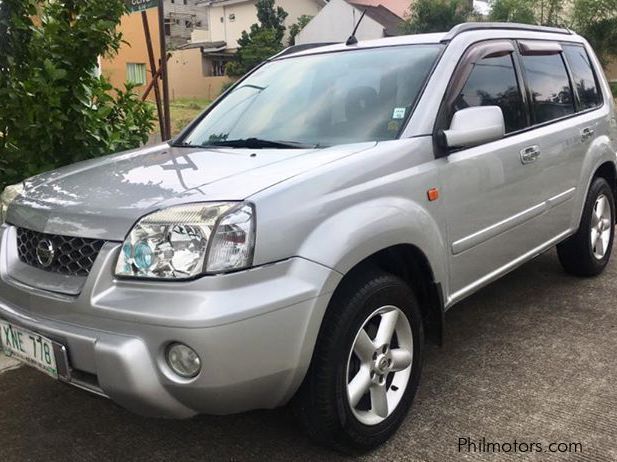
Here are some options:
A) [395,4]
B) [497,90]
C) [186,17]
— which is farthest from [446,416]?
[186,17]

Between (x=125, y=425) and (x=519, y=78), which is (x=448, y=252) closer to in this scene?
(x=519, y=78)

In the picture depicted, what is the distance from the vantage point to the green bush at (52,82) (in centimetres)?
388

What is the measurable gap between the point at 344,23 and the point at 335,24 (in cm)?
96

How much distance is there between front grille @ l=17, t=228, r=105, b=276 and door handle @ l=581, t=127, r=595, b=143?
127 inches

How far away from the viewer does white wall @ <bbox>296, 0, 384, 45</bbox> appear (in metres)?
38.3

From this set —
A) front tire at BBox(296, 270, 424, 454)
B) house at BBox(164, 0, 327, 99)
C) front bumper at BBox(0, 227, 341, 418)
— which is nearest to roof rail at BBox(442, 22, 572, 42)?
front tire at BBox(296, 270, 424, 454)

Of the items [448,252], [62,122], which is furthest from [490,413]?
[62,122]

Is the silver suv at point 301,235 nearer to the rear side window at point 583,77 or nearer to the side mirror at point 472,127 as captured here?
the side mirror at point 472,127

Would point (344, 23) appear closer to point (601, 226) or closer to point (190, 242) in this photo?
point (601, 226)

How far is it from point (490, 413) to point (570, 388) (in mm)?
484

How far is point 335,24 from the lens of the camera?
4094 cm

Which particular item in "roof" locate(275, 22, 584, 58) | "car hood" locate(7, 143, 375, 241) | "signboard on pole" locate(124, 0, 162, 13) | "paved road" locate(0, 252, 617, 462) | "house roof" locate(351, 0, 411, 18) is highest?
"house roof" locate(351, 0, 411, 18)

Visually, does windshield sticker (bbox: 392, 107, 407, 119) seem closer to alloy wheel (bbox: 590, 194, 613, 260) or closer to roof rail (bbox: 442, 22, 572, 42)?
roof rail (bbox: 442, 22, 572, 42)

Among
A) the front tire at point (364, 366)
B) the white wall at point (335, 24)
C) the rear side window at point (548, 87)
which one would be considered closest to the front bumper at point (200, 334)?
the front tire at point (364, 366)
